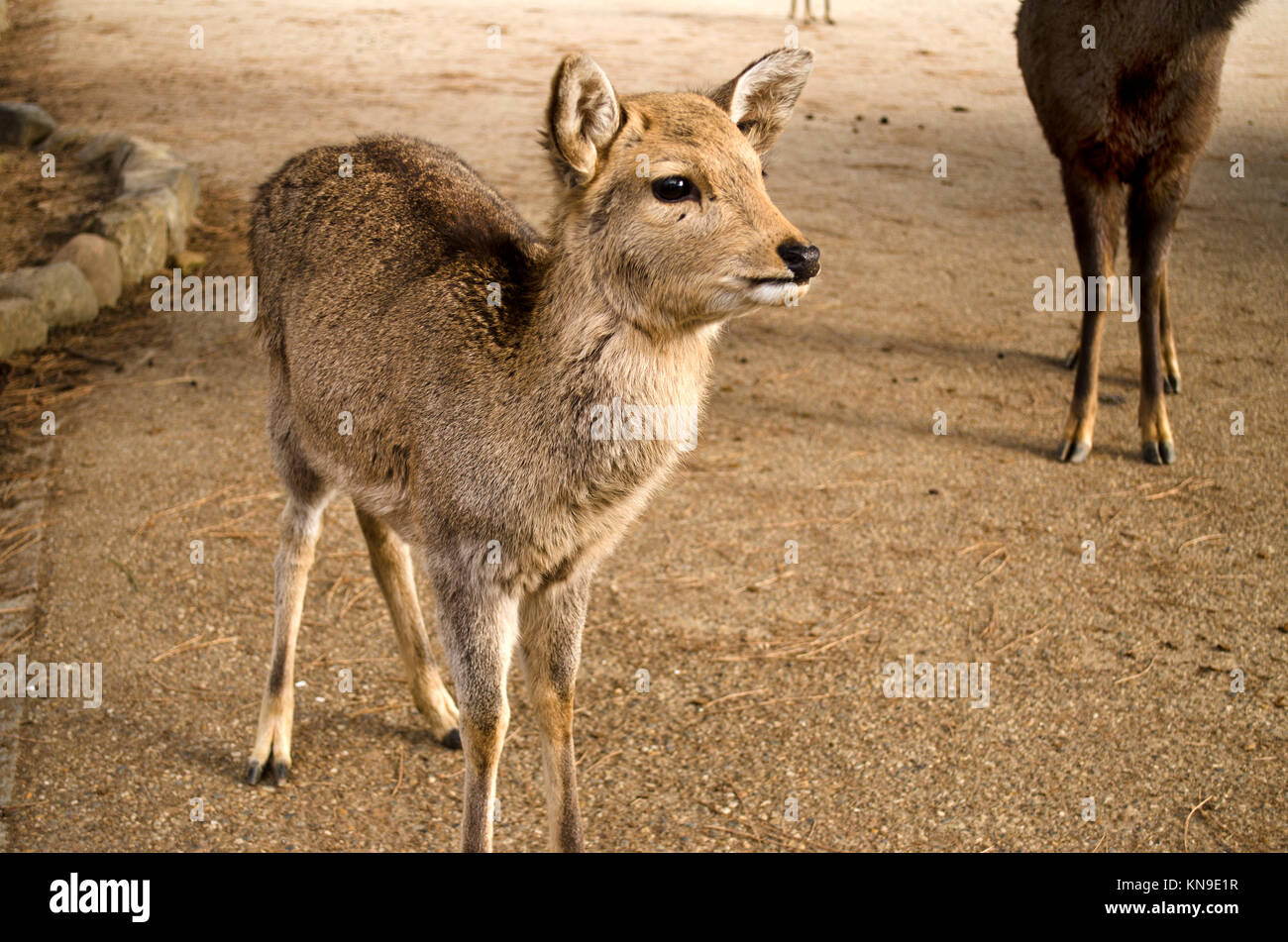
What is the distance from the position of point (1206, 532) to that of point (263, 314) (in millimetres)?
4064

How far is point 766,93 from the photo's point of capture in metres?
3.44

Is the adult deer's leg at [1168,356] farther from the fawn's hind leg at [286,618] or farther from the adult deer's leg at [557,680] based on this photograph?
the fawn's hind leg at [286,618]

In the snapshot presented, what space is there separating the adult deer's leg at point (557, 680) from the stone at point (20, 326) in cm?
498

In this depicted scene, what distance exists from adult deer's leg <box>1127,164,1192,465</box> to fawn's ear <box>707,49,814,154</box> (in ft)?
10.2

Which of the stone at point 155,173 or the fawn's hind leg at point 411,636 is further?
the stone at point 155,173

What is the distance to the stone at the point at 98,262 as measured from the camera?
798 cm

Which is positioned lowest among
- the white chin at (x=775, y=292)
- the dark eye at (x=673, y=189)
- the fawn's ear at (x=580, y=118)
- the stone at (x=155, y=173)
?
the stone at (x=155, y=173)

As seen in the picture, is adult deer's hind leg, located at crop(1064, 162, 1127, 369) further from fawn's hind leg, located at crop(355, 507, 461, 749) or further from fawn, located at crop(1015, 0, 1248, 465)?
fawn's hind leg, located at crop(355, 507, 461, 749)

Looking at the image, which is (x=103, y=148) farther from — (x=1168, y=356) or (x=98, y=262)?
(x=1168, y=356)

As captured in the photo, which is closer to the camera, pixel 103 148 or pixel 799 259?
pixel 799 259

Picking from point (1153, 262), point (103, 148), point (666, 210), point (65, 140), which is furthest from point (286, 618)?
point (65, 140)

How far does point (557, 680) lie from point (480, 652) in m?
0.38

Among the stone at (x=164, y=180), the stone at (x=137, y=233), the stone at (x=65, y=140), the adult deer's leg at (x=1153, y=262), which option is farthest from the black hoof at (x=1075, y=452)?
the stone at (x=65, y=140)

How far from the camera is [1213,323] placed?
7.80m
